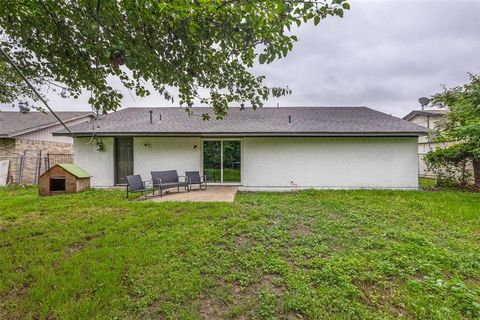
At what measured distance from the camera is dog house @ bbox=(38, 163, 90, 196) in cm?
894

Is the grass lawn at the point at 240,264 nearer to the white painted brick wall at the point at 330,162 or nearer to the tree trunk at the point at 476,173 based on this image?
the white painted brick wall at the point at 330,162

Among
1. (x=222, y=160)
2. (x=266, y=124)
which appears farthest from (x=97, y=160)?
(x=266, y=124)

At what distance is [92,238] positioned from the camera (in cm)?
461

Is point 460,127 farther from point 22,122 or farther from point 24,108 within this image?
point 22,122

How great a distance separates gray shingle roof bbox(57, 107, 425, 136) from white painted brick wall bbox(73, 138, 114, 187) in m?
0.63

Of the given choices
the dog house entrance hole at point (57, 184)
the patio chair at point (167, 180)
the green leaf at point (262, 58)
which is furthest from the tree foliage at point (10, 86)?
the green leaf at point (262, 58)

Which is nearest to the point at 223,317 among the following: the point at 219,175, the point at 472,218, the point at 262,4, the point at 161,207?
the point at 262,4

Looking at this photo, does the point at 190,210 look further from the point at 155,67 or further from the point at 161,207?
the point at 155,67

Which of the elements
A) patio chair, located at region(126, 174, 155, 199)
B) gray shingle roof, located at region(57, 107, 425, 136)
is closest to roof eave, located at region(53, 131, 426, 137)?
gray shingle roof, located at region(57, 107, 425, 136)

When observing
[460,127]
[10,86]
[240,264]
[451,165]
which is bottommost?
[240,264]

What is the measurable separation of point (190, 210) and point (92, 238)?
239 cm

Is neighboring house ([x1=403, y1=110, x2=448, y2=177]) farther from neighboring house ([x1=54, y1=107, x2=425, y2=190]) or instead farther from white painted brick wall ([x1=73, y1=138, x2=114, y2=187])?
white painted brick wall ([x1=73, y1=138, x2=114, y2=187])

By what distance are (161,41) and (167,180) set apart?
7145 mm

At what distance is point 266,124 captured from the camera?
10.9m
